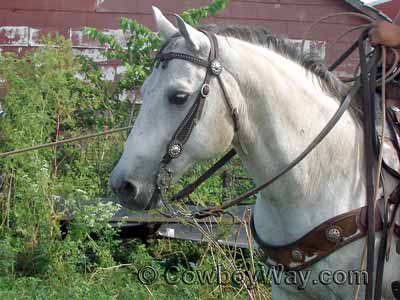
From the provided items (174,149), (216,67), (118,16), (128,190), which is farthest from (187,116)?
(118,16)

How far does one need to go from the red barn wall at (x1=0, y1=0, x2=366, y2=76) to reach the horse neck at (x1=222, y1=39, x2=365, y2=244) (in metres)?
6.79

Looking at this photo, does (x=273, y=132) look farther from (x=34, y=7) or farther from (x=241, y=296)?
(x=34, y=7)

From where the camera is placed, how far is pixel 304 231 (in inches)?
117

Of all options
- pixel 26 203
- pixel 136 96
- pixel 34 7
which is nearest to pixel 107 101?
pixel 136 96

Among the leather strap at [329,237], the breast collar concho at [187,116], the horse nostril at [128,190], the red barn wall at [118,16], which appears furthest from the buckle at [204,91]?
the red barn wall at [118,16]

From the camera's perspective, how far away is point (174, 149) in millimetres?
2779

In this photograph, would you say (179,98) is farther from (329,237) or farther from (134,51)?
(134,51)

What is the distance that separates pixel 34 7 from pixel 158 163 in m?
7.53

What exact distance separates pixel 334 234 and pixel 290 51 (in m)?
0.90

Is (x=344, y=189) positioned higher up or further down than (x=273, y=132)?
further down

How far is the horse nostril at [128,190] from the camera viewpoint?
2734 mm

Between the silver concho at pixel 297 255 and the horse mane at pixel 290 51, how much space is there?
2.56 feet

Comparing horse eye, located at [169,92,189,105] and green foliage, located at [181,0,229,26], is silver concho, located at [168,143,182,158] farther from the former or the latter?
green foliage, located at [181,0,229,26]

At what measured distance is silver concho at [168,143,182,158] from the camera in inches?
109
